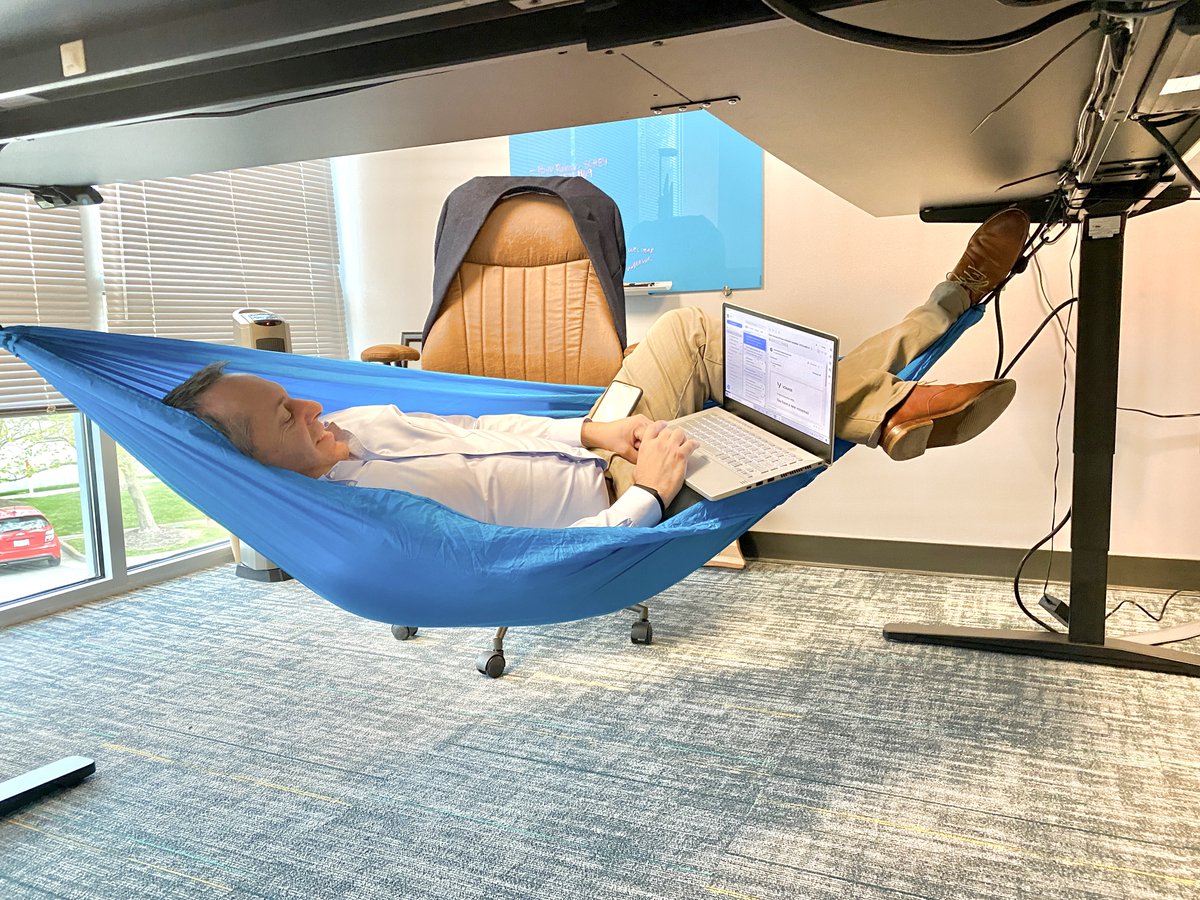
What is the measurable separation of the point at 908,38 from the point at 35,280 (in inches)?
108

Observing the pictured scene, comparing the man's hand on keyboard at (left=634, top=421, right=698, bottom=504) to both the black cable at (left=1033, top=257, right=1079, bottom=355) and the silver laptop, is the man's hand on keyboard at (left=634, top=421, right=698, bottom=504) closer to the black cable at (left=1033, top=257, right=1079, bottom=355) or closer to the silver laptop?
the silver laptop

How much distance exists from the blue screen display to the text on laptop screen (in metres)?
1.23

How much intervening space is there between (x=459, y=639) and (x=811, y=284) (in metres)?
1.59

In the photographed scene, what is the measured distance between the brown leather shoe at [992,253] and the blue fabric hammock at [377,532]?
738 mm

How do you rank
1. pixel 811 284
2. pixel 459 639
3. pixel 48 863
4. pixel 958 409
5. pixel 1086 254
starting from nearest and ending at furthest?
pixel 48 863 < pixel 958 409 < pixel 1086 254 < pixel 459 639 < pixel 811 284

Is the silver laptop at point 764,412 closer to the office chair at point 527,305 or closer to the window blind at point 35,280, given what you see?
the office chair at point 527,305

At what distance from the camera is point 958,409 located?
1485 millimetres

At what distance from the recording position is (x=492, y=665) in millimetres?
1988

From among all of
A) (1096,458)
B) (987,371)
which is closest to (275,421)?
(1096,458)

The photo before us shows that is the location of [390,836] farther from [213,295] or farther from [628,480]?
[213,295]

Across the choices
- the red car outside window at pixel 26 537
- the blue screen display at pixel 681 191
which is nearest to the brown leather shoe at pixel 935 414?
the blue screen display at pixel 681 191

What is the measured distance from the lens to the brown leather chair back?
2.38m

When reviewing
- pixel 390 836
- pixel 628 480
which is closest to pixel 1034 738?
pixel 628 480

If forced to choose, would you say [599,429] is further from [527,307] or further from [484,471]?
[527,307]
